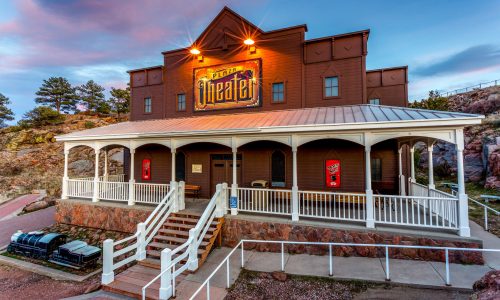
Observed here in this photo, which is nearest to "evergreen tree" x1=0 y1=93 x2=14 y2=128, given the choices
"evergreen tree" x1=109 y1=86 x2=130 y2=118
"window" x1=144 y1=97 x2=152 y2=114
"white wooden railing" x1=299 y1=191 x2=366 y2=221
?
"evergreen tree" x1=109 y1=86 x2=130 y2=118

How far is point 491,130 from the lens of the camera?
20.3 meters

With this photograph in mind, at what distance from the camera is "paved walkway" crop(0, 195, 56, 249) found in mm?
11423

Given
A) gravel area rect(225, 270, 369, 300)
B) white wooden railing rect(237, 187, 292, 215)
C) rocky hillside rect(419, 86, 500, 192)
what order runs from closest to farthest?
gravel area rect(225, 270, 369, 300)
white wooden railing rect(237, 187, 292, 215)
rocky hillside rect(419, 86, 500, 192)

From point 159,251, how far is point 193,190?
4570mm

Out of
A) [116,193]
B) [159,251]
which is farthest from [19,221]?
[159,251]

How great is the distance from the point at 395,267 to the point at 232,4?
1336cm

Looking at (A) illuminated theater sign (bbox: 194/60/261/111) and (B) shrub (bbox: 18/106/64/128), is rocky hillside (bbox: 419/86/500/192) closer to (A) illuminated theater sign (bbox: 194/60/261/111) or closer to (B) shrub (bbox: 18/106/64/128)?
(A) illuminated theater sign (bbox: 194/60/261/111)

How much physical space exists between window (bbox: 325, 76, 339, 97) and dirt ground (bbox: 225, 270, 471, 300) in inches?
312

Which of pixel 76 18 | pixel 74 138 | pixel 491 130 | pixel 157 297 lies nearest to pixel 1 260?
pixel 74 138

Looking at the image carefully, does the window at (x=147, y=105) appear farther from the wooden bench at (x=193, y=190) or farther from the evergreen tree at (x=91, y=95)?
the evergreen tree at (x=91, y=95)

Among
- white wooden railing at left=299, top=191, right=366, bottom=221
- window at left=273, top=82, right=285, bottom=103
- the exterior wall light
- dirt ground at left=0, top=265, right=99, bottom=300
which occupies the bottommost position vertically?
dirt ground at left=0, top=265, right=99, bottom=300

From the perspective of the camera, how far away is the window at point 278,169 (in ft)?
35.6

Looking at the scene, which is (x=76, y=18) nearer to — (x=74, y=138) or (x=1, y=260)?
(x=74, y=138)

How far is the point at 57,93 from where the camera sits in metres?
42.8
